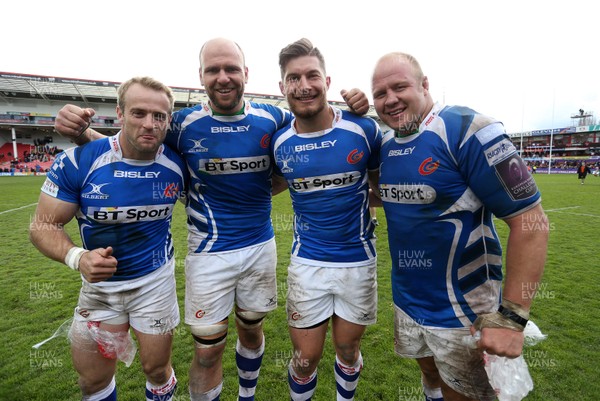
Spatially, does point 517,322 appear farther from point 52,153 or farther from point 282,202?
point 52,153

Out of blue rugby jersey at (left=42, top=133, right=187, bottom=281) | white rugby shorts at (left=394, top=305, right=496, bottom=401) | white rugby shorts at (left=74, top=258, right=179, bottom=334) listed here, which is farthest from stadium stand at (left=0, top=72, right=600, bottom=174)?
white rugby shorts at (left=394, top=305, right=496, bottom=401)

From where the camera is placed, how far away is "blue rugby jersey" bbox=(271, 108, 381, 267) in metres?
2.62

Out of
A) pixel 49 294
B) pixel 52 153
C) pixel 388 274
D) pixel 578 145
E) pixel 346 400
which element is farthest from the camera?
pixel 578 145

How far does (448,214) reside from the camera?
82.8 inches

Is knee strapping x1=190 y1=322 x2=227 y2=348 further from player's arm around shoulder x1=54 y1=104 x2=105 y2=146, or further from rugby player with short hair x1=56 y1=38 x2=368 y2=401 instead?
player's arm around shoulder x1=54 y1=104 x2=105 y2=146

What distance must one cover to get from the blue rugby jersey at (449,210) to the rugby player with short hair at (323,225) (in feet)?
1.25

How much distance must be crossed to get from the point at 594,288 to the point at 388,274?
3.31 metres

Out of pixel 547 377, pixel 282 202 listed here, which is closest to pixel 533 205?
A: pixel 547 377

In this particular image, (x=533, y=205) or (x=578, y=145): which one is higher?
(x=533, y=205)

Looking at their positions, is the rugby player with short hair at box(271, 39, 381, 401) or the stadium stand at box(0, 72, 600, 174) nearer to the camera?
the rugby player with short hair at box(271, 39, 381, 401)

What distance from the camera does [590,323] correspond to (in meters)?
4.41

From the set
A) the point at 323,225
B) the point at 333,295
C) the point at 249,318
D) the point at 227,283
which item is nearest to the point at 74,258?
the point at 227,283

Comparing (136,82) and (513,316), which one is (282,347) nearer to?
(513,316)

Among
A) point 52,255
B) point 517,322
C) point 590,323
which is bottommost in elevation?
point 590,323
